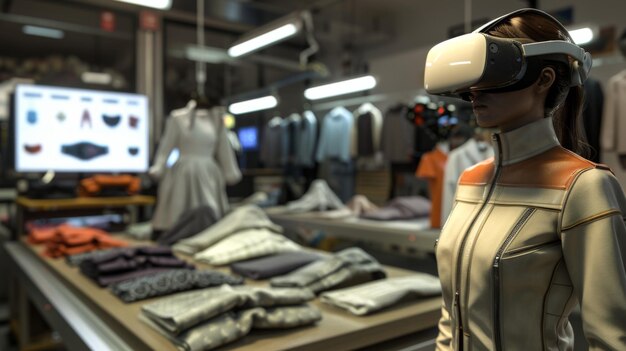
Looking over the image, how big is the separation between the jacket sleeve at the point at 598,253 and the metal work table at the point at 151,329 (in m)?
0.69

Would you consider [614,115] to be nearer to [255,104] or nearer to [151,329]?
[151,329]

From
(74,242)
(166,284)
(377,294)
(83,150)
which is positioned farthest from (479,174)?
(83,150)

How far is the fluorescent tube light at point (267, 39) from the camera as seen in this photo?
14.8ft

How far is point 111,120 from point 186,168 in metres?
0.96

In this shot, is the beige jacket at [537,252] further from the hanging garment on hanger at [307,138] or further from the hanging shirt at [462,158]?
the hanging garment on hanger at [307,138]

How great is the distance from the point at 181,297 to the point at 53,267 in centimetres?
111

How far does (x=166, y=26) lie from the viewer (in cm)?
698

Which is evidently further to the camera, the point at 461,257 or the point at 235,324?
the point at 235,324

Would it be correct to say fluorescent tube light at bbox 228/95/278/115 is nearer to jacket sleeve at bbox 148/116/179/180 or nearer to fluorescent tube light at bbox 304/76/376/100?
fluorescent tube light at bbox 304/76/376/100

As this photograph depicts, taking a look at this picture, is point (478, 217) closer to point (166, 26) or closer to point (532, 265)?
point (532, 265)

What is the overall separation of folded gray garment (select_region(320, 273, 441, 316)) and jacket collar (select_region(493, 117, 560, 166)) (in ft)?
2.40

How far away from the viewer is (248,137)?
7.75 m

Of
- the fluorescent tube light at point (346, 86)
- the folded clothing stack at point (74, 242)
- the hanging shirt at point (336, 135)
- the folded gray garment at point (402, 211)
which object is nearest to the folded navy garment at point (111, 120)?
the folded clothing stack at point (74, 242)

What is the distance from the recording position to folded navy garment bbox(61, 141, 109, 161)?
3.51 m
